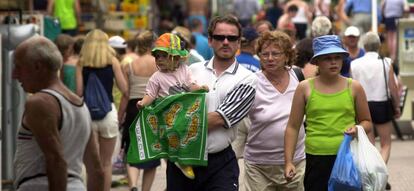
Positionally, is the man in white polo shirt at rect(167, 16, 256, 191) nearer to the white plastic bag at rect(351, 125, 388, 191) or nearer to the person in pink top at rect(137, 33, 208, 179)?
the person in pink top at rect(137, 33, 208, 179)

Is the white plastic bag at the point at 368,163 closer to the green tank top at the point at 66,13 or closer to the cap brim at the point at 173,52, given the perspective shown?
the cap brim at the point at 173,52

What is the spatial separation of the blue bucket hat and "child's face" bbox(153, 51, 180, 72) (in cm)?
95

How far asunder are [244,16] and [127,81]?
14.8 metres

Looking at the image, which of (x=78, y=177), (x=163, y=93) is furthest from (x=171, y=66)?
(x=78, y=177)

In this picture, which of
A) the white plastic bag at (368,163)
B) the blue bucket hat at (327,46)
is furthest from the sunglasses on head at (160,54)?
the white plastic bag at (368,163)

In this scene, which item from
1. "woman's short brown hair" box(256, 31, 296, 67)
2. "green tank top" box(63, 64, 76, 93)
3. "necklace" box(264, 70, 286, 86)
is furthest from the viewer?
"green tank top" box(63, 64, 76, 93)

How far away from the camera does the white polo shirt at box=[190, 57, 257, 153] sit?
24.3 feet

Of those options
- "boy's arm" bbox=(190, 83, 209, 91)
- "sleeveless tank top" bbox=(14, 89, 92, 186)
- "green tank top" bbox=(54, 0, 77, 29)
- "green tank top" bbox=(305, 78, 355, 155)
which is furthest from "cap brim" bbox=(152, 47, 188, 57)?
"green tank top" bbox=(54, 0, 77, 29)

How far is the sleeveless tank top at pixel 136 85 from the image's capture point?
11602 millimetres

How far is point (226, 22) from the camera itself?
7.79 m

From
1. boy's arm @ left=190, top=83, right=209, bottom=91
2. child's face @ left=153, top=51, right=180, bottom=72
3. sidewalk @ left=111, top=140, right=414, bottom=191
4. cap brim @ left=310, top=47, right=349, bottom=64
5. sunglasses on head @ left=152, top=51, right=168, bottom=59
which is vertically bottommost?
sidewalk @ left=111, top=140, right=414, bottom=191

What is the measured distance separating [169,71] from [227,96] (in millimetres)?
667

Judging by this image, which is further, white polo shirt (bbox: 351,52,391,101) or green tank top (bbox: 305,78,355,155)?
white polo shirt (bbox: 351,52,391,101)

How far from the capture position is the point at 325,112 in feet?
25.3
